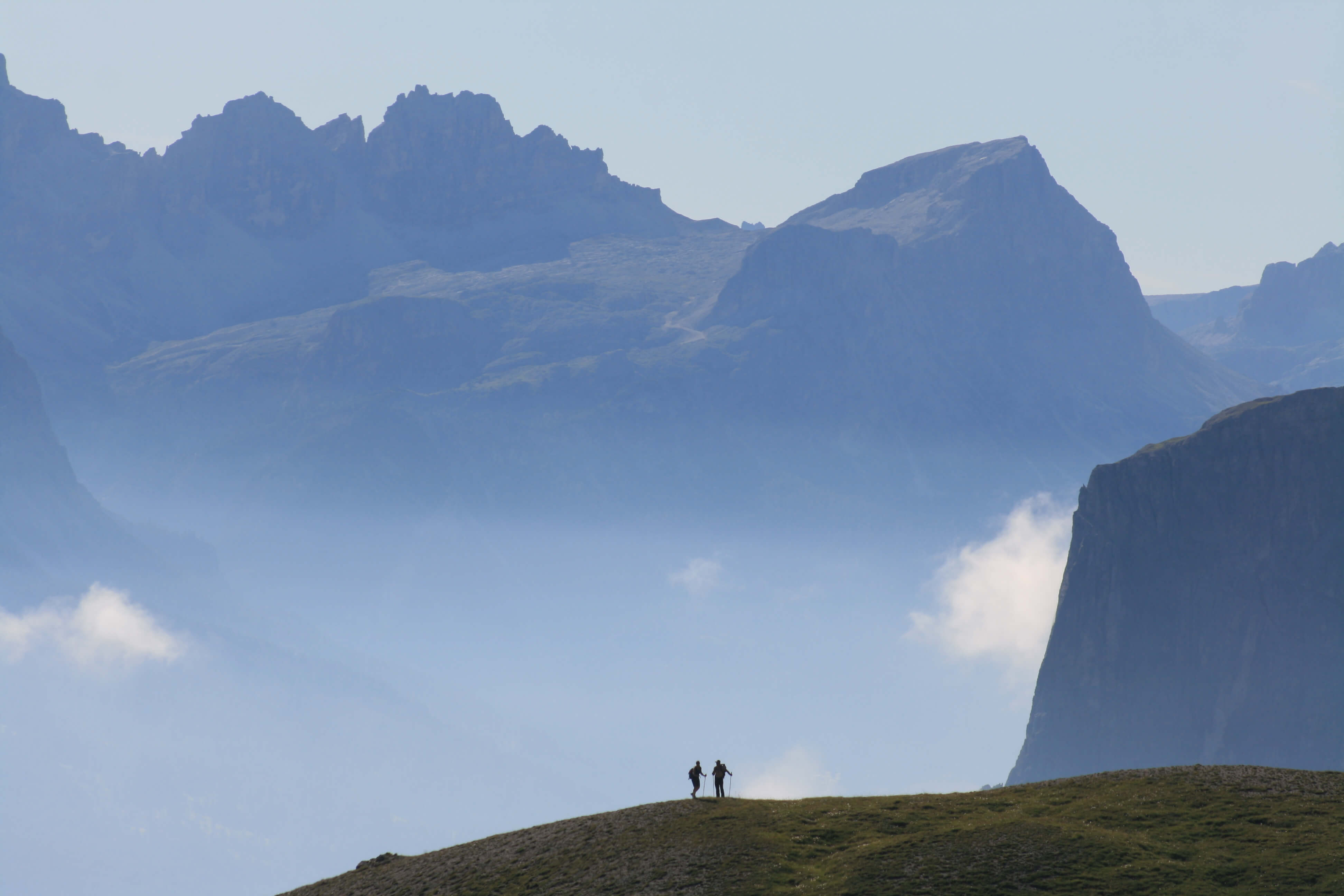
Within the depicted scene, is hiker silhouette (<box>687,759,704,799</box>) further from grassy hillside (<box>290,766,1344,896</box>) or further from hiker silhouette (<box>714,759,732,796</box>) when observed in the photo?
grassy hillside (<box>290,766,1344,896</box>)

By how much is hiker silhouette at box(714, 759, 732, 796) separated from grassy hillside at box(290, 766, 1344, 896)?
1720mm

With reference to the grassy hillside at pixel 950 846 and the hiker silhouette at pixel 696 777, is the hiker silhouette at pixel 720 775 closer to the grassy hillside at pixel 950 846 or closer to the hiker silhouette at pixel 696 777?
the hiker silhouette at pixel 696 777

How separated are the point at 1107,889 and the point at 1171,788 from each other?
20.2 meters

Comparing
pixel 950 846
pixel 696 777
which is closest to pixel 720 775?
pixel 696 777

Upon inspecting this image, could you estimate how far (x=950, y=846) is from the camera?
2731 inches

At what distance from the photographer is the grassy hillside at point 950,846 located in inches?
2525

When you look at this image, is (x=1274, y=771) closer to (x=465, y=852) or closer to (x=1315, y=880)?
(x=1315, y=880)

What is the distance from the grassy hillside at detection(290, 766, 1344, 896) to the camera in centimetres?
6412

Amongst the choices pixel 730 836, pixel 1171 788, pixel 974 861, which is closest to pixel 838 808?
pixel 730 836

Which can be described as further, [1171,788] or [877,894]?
[1171,788]

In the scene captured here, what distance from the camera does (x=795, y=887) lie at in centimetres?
6606

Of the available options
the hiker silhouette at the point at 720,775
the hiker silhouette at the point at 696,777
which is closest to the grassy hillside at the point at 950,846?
the hiker silhouette at the point at 696,777

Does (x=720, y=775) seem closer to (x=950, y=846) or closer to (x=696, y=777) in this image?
(x=696, y=777)

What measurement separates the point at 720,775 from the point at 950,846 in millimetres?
20926
